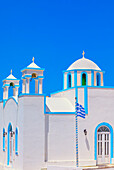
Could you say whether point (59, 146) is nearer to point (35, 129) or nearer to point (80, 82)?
point (35, 129)

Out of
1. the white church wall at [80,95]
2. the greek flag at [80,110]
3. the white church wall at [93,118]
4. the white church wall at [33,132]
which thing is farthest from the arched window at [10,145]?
the white church wall at [80,95]

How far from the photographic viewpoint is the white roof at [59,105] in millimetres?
26038

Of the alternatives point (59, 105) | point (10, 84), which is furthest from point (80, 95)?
point (10, 84)

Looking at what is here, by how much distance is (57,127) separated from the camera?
25.3 m

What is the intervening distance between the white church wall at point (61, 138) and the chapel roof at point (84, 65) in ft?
17.9

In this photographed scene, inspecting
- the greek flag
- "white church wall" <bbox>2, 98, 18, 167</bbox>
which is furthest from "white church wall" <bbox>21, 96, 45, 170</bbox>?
the greek flag

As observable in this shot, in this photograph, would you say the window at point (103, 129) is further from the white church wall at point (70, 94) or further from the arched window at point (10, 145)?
the arched window at point (10, 145)

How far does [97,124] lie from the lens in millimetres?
25922

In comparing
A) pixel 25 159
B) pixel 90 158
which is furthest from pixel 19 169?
A: pixel 90 158

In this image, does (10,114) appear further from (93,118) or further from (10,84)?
(93,118)

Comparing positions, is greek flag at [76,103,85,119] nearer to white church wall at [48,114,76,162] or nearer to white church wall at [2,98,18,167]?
white church wall at [48,114,76,162]

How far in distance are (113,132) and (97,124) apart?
1432mm

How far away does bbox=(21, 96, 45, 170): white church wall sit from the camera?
79.9 ft

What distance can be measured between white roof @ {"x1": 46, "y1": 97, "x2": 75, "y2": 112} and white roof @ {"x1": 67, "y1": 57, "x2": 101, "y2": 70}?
3367mm
